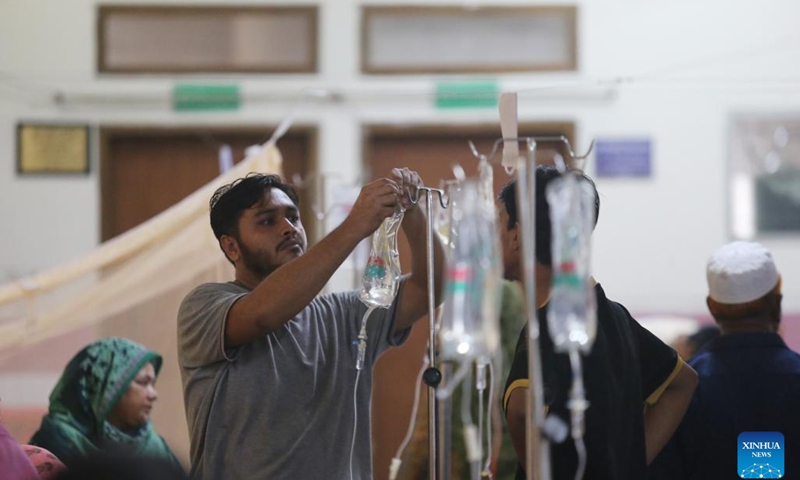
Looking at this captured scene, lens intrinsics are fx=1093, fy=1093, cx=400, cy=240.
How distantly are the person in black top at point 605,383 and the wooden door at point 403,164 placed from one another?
2.35 meters

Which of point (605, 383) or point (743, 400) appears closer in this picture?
point (605, 383)

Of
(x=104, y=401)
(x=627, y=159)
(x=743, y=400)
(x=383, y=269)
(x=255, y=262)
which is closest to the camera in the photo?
(x=383, y=269)

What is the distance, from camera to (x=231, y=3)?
4.32 m

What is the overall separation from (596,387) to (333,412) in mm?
527

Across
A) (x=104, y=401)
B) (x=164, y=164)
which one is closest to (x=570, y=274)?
(x=104, y=401)

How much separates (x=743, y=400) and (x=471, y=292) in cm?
113

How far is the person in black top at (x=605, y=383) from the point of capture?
5.85ft

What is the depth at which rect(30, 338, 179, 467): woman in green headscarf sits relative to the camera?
2729 millimetres

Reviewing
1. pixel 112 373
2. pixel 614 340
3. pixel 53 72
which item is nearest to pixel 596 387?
pixel 614 340

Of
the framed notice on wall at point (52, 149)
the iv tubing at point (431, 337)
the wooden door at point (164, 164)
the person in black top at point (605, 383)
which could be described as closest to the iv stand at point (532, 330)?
the person in black top at point (605, 383)

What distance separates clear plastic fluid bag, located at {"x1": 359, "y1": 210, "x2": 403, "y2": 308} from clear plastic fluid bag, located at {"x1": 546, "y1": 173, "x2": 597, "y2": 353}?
639 mm

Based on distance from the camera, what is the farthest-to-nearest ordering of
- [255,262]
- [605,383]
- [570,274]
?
[255,262] → [605,383] → [570,274]

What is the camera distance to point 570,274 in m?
1.34

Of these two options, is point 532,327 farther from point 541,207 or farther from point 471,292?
point 541,207
